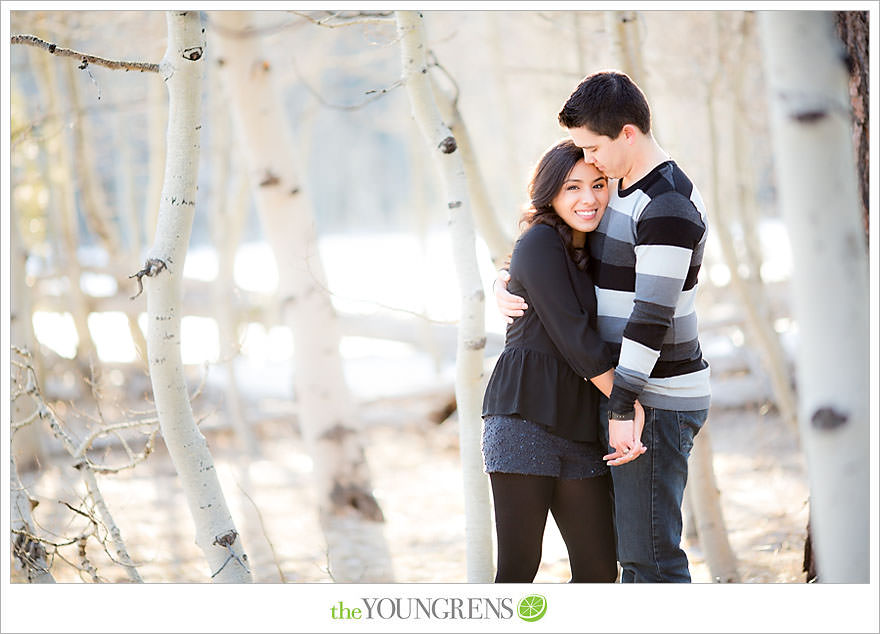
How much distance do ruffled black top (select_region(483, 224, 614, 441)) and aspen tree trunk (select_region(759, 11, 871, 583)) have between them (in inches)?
17.6

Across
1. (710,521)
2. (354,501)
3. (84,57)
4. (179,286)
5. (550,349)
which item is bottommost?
(354,501)

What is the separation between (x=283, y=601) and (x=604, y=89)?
1.43m

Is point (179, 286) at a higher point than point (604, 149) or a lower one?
lower

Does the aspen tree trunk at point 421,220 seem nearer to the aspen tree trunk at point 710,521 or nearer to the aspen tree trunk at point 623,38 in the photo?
the aspen tree trunk at point 710,521

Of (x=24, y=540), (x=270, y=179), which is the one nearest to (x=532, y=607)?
(x=24, y=540)

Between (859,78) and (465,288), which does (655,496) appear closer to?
(465,288)

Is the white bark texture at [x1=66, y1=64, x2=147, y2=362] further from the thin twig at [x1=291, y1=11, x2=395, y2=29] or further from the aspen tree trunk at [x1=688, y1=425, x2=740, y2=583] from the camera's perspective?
the aspen tree trunk at [x1=688, y1=425, x2=740, y2=583]

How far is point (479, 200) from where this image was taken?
10.3ft

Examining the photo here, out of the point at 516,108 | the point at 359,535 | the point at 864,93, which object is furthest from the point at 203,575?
the point at 516,108

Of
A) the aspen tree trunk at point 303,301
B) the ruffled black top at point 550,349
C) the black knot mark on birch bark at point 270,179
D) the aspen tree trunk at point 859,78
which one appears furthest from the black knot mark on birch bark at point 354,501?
the aspen tree trunk at point 859,78

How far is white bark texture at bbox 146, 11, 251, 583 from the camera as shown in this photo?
2.19 meters

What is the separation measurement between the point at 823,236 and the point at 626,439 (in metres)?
0.59

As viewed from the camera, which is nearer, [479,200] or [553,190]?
[553,190]

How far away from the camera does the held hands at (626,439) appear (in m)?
1.91
